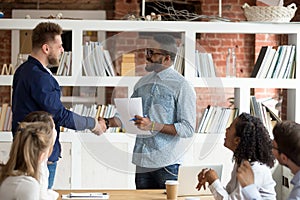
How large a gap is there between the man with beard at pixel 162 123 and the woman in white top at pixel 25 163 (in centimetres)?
106

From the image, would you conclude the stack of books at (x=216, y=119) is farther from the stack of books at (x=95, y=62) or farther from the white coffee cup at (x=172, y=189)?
the white coffee cup at (x=172, y=189)

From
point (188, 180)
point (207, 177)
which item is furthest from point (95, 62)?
point (207, 177)

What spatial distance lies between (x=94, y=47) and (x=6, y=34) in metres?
2.53

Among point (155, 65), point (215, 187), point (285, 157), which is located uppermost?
point (155, 65)

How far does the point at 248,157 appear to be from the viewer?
2.99 meters

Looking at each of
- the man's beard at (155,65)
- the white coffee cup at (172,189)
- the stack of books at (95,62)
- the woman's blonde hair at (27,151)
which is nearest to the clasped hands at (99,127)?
the man's beard at (155,65)

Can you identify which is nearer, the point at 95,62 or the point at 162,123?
the point at 162,123

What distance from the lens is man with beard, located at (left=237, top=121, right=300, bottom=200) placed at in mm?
2525

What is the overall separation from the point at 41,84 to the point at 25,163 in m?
0.89

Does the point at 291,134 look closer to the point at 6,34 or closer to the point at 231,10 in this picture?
the point at 231,10

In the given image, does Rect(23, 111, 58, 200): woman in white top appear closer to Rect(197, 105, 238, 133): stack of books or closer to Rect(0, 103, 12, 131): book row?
Rect(0, 103, 12, 131): book row

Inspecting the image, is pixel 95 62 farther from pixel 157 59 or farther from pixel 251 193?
pixel 251 193

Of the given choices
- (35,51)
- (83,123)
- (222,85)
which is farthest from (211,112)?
(35,51)

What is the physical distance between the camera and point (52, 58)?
11.6ft
